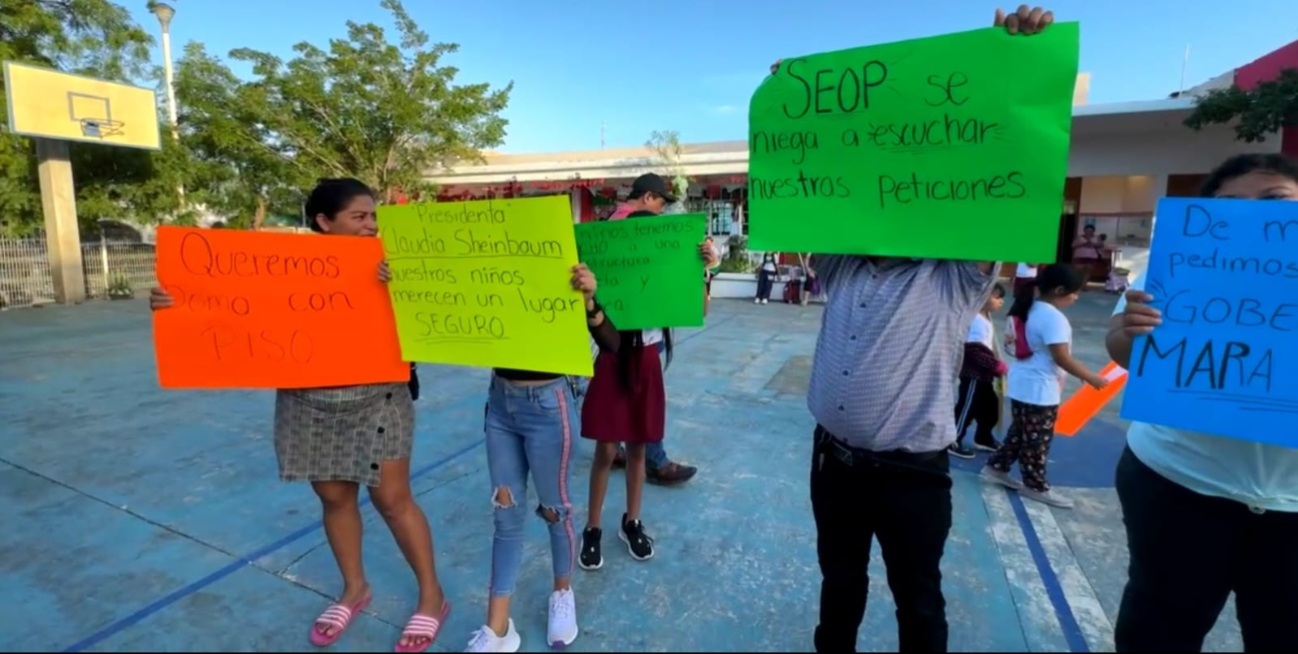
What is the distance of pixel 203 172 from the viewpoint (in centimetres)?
1617

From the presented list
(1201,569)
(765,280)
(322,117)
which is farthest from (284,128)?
(1201,569)

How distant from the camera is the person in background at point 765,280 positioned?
1294cm

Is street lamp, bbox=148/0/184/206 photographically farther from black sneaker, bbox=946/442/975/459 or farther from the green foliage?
black sneaker, bbox=946/442/975/459

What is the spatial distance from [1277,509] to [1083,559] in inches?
64.2

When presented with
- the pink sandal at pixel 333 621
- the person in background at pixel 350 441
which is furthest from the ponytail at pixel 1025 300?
the pink sandal at pixel 333 621

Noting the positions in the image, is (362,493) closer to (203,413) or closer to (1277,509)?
(203,413)

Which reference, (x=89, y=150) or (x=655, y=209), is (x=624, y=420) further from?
(x=89, y=150)

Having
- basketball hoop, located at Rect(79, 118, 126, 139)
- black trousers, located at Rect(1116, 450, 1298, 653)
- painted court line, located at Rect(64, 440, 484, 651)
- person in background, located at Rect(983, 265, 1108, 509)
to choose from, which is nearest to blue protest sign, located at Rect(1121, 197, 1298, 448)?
black trousers, located at Rect(1116, 450, 1298, 653)

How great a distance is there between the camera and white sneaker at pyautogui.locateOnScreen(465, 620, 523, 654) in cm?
216

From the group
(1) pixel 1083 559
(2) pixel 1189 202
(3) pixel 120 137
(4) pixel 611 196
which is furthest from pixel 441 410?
(4) pixel 611 196

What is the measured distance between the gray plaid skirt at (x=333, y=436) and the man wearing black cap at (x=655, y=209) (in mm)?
1124

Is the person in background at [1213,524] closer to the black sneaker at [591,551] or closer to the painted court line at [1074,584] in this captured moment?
the painted court line at [1074,584]

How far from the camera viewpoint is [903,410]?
5.51ft

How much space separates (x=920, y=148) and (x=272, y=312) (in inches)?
80.8
